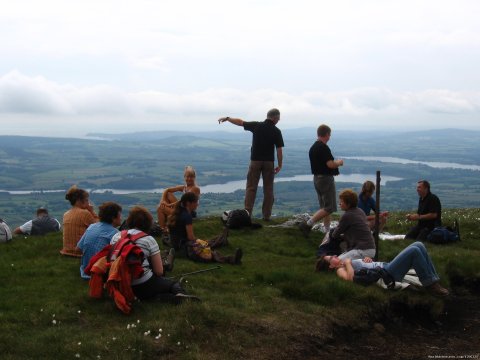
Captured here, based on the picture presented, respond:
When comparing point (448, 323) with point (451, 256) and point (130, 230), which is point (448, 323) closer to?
point (451, 256)

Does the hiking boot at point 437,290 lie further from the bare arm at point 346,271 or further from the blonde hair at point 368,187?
the blonde hair at point 368,187

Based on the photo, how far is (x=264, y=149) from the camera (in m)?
18.0

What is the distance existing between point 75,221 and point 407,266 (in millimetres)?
7820

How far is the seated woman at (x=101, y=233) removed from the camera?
11102 mm

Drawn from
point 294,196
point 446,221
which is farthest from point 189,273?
point 294,196

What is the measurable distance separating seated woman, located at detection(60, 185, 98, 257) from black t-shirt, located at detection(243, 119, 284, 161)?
20.4 feet

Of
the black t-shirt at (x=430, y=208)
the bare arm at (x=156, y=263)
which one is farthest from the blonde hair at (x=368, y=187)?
the bare arm at (x=156, y=263)

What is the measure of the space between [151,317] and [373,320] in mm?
4429

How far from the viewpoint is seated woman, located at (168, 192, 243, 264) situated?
13375mm

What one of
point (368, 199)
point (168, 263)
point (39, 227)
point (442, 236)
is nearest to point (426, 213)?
point (442, 236)

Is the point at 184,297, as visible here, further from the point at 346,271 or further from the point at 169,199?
the point at 169,199

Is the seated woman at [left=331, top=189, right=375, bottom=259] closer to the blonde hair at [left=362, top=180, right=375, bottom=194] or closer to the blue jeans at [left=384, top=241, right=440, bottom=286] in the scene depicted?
the blue jeans at [left=384, top=241, right=440, bottom=286]

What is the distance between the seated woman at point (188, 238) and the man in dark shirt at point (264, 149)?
15.8ft

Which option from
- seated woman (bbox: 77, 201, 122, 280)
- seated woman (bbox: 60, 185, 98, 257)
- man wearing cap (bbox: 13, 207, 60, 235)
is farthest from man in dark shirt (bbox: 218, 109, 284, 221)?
seated woman (bbox: 77, 201, 122, 280)
